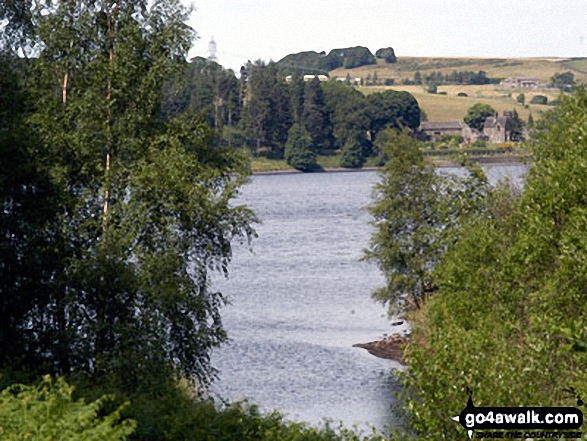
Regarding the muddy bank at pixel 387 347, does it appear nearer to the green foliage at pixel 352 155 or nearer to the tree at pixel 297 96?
the green foliage at pixel 352 155

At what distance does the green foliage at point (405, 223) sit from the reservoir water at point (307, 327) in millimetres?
2463

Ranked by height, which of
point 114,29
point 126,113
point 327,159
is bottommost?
point 327,159

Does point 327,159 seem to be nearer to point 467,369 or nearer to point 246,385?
point 246,385

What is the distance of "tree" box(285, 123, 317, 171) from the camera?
15812 cm

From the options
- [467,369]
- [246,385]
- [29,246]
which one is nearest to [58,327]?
[29,246]

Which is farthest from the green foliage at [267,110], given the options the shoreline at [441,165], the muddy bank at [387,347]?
the muddy bank at [387,347]

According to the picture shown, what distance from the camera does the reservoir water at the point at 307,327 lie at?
124 ft

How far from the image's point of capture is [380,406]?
122ft

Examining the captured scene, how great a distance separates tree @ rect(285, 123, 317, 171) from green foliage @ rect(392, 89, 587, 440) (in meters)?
123

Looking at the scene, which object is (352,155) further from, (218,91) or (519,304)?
(519,304)

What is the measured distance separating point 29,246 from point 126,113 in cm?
566

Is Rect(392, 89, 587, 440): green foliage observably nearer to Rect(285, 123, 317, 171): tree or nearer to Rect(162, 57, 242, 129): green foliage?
Rect(162, 57, 242, 129): green foliage

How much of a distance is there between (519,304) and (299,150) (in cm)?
13208

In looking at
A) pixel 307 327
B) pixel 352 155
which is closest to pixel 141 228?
pixel 307 327
